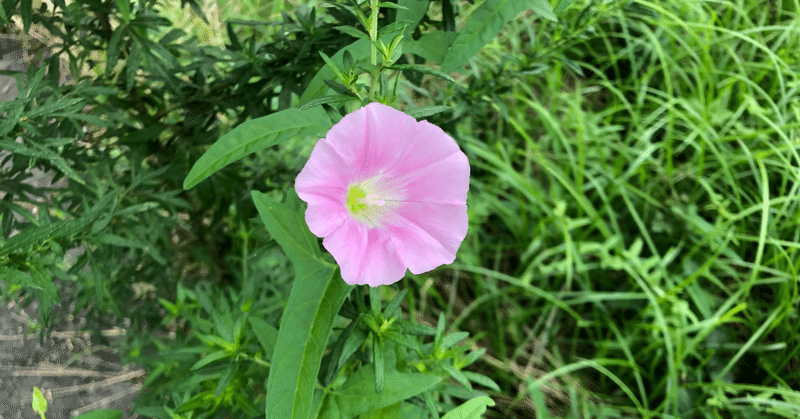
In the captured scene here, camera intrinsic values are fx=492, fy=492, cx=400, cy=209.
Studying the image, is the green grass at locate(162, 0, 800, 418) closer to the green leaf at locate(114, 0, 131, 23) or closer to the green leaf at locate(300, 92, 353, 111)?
the green leaf at locate(300, 92, 353, 111)

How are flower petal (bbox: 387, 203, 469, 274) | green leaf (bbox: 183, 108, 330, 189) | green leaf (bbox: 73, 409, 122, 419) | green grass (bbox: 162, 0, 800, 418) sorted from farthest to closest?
1. green grass (bbox: 162, 0, 800, 418)
2. green leaf (bbox: 73, 409, 122, 419)
3. flower petal (bbox: 387, 203, 469, 274)
4. green leaf (bbox: 183, 108, 330, 189)

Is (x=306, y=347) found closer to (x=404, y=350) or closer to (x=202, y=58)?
(x=404, y=350)

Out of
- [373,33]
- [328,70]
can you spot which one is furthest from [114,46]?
[373,33]

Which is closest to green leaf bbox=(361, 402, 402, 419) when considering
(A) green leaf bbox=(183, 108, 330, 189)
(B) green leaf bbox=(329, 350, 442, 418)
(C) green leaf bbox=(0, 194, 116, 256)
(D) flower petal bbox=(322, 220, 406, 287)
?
(B) green leaf bbox=(329, 350, 442, 418)

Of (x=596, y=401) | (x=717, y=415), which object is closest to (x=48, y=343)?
(x=596, y=401)

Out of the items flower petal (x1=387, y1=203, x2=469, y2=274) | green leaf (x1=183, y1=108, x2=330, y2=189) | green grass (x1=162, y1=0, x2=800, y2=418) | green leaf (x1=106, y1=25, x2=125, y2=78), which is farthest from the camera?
green grass (x1=162, y1=0, x2=800, y2=418)

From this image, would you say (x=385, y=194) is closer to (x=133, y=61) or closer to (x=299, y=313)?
(x=299, y=313)

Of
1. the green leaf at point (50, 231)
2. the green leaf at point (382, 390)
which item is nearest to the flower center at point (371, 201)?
the green leaf at point (382, 390)
